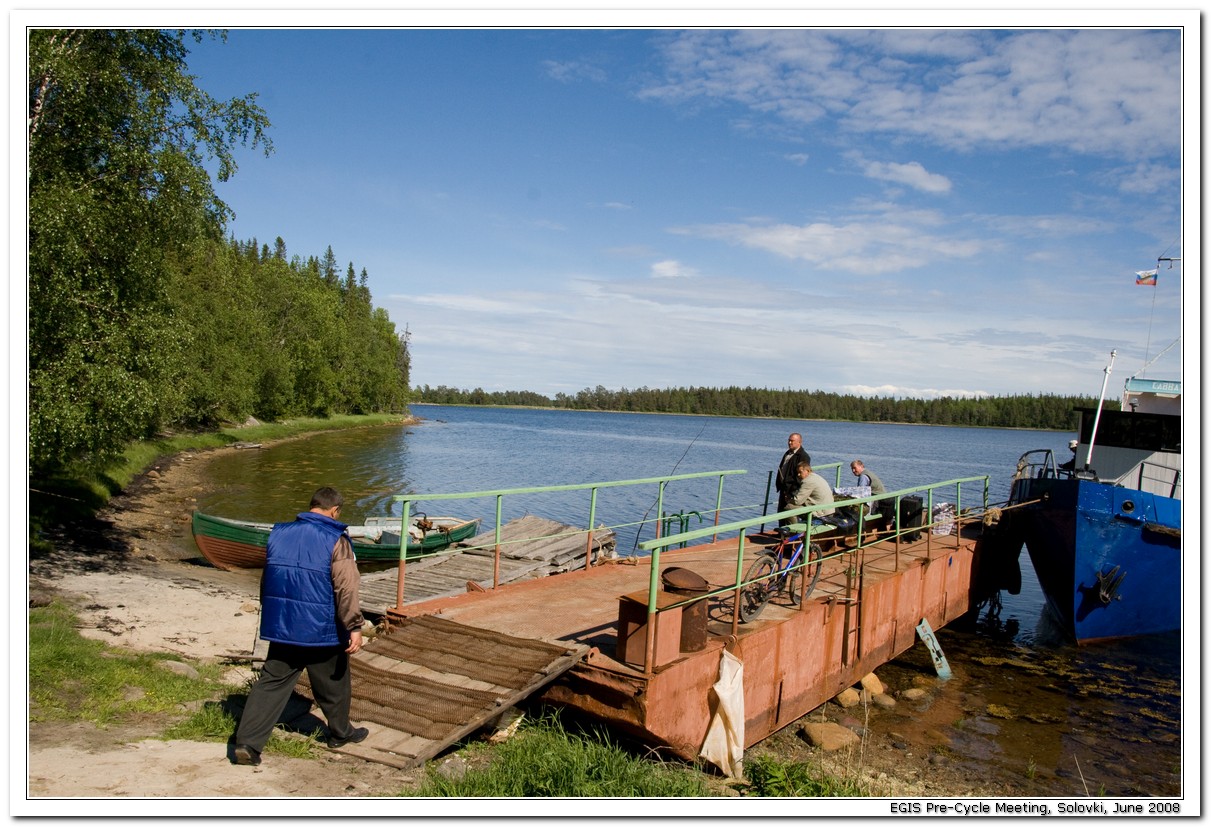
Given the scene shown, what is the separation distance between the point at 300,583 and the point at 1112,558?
1354cm

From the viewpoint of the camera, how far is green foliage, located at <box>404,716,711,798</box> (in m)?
5.16

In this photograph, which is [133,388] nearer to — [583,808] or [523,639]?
[523,639]

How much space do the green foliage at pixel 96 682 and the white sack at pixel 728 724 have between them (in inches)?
175

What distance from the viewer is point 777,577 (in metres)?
8.68

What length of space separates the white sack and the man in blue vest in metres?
3.30

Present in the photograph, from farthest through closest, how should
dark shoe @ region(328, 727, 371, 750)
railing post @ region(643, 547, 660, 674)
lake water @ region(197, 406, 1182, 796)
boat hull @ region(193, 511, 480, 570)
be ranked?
boat hull @ region(193, 511, 480, 570), lake water @ region(197, 406, 1182, 796), railing post @ region(643, 547, 660, 674), dark shoe @ region(328, 727, 371, 750)

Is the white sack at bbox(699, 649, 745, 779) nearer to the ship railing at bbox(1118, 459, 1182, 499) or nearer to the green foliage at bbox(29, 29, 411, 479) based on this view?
the green foliage at bbox(29, 29, 411, 479)

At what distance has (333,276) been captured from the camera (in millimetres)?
113500

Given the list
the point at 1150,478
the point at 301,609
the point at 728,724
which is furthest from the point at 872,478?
the point at 301,609

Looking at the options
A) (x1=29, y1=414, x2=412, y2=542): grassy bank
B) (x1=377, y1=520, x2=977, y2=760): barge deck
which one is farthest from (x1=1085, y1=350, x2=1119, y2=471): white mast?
(x1=29, y1=414, x2=412, y2=542): grassy bank

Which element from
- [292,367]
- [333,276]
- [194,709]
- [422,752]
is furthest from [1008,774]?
[333,276]

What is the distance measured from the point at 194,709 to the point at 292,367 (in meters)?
57.7

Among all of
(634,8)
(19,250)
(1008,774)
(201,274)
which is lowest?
(1008,774)

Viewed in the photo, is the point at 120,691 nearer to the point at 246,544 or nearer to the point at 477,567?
the point at 477,567
